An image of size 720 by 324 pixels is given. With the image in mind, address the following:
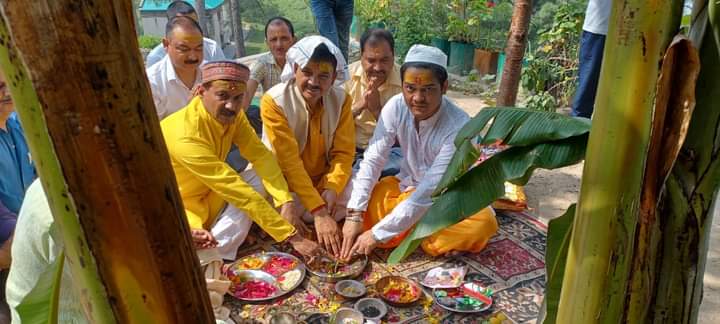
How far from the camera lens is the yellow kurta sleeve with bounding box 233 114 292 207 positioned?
2807 millimetres

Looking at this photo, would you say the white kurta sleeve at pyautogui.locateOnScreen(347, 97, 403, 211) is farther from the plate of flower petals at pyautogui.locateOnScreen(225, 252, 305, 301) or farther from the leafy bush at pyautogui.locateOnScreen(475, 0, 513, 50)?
the leafy bush at pyautogui.locateOnScreen(475, 0, 513, 50)

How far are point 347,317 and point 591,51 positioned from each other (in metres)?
2.47

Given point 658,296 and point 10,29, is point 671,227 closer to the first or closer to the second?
point 658,296

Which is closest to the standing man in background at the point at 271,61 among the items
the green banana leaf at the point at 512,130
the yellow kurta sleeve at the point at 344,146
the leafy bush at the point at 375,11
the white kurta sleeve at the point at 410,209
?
the yellow kurta sleeve at the point at 344,146

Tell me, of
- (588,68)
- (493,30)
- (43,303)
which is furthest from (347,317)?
(493,30)

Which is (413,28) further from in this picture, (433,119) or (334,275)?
(334,275)

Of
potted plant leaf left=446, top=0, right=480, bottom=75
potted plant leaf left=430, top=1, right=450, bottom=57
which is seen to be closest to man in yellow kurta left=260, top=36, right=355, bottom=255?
potted plant leaf left=446, top=0, right=480, bottom=75

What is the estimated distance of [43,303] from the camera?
76 centimetres

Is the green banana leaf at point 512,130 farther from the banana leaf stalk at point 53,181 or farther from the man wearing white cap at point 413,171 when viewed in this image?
the man wearing white cap at point 413,171

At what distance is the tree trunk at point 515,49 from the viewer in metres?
3.54

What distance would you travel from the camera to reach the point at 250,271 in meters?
2.53

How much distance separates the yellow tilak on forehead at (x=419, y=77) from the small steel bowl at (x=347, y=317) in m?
1.19

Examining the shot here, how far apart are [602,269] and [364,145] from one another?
2.88 meters

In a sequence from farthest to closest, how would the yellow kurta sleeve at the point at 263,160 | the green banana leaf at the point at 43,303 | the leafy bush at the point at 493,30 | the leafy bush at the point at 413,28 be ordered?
the leafy bush at the point at 413,28
the leafy bush at the point at 493,30
the yellow kurta sleeve at the point at 263,160
the green banana leaf at the point at 43,303
